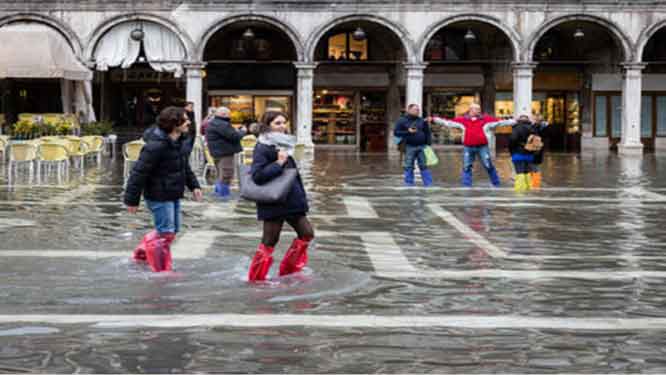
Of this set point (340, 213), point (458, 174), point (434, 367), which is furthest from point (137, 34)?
point (434, 367)

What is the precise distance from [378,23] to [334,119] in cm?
602

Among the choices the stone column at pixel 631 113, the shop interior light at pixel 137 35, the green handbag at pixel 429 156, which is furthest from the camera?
the stone column at pixel 631 113

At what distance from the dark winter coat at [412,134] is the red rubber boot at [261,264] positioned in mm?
11730

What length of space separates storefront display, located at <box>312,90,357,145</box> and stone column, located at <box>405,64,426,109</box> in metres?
4.85

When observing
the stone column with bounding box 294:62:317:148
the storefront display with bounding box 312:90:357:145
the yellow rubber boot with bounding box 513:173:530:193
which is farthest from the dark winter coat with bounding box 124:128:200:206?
the storefront display with bounding box 312:90:357:145

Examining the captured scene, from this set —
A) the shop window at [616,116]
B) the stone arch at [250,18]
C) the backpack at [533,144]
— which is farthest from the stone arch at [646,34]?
the backpack at [533,144]

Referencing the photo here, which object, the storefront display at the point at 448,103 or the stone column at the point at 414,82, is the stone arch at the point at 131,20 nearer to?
the stone column at the point at 414,82

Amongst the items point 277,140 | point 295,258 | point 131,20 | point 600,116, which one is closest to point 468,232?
point 295,258

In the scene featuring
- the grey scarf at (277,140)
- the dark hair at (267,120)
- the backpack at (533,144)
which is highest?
the dark hair at (267,120)

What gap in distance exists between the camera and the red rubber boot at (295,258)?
32.2ft

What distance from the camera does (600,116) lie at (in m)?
40.6

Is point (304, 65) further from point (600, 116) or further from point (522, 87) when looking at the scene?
point (600, 116)

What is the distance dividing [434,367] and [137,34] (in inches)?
1156

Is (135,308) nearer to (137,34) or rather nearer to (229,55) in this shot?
(137,34)
